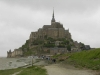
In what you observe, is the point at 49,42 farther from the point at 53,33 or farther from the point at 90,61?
Answer: the point at 90,61

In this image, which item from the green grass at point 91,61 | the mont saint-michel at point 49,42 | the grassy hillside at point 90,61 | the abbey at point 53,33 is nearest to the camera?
the green grass at point 91,61

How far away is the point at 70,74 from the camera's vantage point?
22922 mm

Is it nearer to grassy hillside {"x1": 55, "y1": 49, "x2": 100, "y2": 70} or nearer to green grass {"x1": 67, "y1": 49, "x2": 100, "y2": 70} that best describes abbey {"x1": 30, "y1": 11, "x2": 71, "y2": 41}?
grassy hillside {"x1": 55, "y1": 49, "x2": 100, "y2": 70}

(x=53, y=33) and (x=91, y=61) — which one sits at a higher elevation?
(x=53, y=33)

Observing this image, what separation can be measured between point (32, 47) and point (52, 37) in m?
21.1

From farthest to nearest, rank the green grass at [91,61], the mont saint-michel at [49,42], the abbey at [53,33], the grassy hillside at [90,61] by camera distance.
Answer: the abbey at [53,33], the mont saint-michel at [49,42], the grassy hillside at [90,61], the green grass at [91,61]

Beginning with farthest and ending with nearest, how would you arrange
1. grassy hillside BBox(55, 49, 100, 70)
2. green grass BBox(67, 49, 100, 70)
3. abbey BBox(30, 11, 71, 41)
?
1. abbey BBox(30, 11, 71, 41)
2. grassy hillside BBox(55, 49, 100, 70)
3. green grass BBox(67, 49, 100, 70)

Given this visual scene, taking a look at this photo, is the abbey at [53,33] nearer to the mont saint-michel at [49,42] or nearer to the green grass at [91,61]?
the mont saint-michel at [49,42]

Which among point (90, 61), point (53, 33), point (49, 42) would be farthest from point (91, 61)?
point (53, 33)

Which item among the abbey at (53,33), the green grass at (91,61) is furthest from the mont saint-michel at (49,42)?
the green grass at (91,61)

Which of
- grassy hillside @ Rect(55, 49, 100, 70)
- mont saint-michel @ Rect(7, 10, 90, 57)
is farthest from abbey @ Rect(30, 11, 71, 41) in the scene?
grassy hillside @ Rect(55, 49, 100, 70)

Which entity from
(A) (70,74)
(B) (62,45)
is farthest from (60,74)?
(B) (62,45)

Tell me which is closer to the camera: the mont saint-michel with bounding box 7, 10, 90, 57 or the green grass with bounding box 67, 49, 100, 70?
the green grass with bounding box 67, 49, 100, 70

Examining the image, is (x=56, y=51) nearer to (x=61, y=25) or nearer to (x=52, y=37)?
(x=52, y=37)
